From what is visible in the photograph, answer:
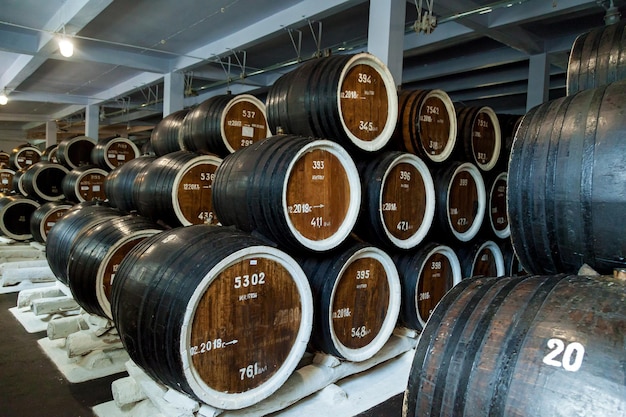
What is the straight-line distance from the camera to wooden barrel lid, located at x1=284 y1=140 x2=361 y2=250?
109 inches

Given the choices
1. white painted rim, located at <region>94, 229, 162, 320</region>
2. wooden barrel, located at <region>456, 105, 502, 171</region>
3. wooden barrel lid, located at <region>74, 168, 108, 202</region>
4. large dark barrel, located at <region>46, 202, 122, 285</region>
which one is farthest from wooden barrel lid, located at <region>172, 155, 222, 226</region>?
wooden barrel lid, located at <region>74, 168, 108, 202</region>

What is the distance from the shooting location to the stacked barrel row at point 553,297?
1.15 metres

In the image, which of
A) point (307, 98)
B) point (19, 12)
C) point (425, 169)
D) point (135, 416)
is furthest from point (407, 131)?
point (19, 12)

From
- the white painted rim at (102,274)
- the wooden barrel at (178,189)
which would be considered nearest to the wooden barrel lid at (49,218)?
the wooden barrel at (178,189)

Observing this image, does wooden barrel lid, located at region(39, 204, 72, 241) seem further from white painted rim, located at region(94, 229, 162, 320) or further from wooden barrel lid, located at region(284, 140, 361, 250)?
wooden barrel lid, located at region(284, 140, 361, 250)

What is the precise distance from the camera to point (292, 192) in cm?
274

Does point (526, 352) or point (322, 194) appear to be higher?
point (322, 194)

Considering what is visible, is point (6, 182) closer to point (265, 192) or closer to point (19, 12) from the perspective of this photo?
point (19, 12)

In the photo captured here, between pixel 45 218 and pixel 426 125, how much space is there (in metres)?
6.87

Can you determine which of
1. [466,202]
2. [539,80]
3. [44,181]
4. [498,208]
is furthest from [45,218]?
[539,80]

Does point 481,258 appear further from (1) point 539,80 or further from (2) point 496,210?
(1) point 539,80

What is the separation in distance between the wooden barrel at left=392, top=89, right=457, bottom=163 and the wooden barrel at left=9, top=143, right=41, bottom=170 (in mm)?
11174

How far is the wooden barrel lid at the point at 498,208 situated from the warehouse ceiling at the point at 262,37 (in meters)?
1.51

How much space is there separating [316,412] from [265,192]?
57.1 inches
